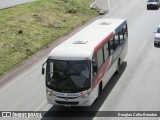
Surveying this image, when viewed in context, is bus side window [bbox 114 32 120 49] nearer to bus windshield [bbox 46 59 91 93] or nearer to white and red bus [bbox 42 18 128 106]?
white and red bus [bbox 42 18 128 106]

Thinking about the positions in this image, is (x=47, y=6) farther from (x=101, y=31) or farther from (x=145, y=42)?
(x=101, y=31)

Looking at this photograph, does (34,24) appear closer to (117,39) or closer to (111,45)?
(117,39)

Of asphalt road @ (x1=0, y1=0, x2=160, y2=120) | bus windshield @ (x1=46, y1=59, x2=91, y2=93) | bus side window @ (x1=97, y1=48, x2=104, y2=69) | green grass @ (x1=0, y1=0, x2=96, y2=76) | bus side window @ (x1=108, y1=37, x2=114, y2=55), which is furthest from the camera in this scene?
green grass @ (x1=0, y1=0, x2=96, y2=76)

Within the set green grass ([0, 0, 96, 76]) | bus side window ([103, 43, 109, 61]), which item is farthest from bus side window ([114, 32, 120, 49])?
green grass ([0, 0, 96, 76])

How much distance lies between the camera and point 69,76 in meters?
18.7

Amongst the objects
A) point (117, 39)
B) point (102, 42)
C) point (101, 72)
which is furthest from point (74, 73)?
point (117, 39)

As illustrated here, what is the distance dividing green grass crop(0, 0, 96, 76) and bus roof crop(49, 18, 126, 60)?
7618 mm

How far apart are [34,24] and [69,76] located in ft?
70.7

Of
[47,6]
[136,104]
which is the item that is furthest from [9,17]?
[136,104]

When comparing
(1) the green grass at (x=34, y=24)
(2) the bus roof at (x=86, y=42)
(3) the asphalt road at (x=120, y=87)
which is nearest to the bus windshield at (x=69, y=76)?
(2) the bus roof at (x=86, y=42)

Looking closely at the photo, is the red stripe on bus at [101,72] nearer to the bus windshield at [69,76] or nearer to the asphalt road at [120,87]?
the bus windshield at [69,76]

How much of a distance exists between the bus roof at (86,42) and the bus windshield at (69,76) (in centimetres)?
31

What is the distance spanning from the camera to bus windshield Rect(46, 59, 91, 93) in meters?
18.6

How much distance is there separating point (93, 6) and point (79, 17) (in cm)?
721
